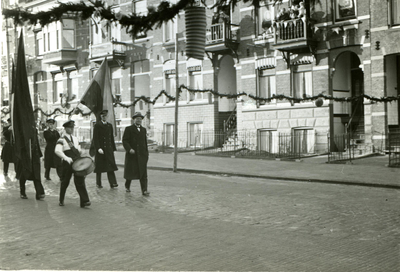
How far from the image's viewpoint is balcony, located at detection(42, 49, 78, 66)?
38131 millimetres

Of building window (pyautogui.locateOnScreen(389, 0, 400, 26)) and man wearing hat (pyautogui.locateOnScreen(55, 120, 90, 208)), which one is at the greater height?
building window (pyautogui.locateOnScreen(389, 0, 400, 26))

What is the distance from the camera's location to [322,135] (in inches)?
960

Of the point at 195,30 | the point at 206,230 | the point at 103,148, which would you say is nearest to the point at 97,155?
the point at 103,148

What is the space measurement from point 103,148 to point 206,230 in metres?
6.62

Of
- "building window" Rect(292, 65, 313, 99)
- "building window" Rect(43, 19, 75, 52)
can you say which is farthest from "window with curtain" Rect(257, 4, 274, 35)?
"building window" Rect(43, 19, 75, 52)

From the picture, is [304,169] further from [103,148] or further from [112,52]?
[112,52]

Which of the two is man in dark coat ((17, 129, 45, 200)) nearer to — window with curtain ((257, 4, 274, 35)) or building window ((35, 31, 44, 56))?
window with curtain ((257, 4, 274, 35))

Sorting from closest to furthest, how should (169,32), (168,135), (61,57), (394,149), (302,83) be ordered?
(394,149) → (302,83) → (169,32) → (168,135) → (61,57)

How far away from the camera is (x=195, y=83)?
Answer: 101ft

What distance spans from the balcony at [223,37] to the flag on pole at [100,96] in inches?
537

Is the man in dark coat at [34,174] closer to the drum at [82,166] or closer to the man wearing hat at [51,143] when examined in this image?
the drum at [82,166]

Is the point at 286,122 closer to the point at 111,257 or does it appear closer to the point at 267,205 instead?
the point at 267,205

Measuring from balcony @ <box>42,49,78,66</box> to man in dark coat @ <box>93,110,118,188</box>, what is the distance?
85.3 feet

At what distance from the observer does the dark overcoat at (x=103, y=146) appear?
13727 mm
